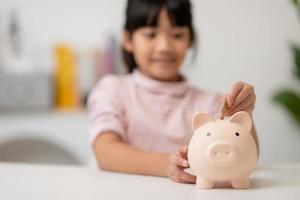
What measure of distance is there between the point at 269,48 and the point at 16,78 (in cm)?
76

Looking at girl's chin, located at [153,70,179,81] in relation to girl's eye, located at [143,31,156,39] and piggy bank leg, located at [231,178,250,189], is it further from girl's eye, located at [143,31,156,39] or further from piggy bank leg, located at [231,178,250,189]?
piggy bank leg, located at [231,178,250,189]

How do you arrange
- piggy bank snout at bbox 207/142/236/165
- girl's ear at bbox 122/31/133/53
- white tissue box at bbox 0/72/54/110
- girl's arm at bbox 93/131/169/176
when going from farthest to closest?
white tissue box at bbox 0/72/54/110 < girl's ear at bbox 122/31/133/53 < girl's arm at bbox 93/131/169/176 < piggy bank snout at bbox 207/142/236/165

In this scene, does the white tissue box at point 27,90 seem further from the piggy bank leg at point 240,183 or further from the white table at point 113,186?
the piggy bank leg at point 240,183

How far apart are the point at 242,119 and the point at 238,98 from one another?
0.10ft

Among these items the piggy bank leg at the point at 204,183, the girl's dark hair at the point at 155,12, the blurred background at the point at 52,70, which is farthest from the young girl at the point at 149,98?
the blurred background at the point at 52,70

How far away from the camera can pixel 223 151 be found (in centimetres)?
41

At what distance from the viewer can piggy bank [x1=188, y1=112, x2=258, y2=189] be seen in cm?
42

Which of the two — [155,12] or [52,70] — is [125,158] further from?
[52,70]

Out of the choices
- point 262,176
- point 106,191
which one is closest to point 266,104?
point 262,176

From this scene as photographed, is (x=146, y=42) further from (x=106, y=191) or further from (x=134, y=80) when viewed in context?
(x=106, y=191)

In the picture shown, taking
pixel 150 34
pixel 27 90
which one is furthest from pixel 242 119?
pixel 27 90

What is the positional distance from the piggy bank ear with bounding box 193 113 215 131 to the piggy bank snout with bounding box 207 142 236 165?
1.6 inches

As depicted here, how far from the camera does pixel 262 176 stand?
0.52m

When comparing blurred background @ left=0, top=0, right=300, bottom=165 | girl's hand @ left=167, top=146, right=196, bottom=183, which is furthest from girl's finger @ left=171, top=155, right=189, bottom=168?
blurred background @ left=0, top=0, right=300, bottom=165
